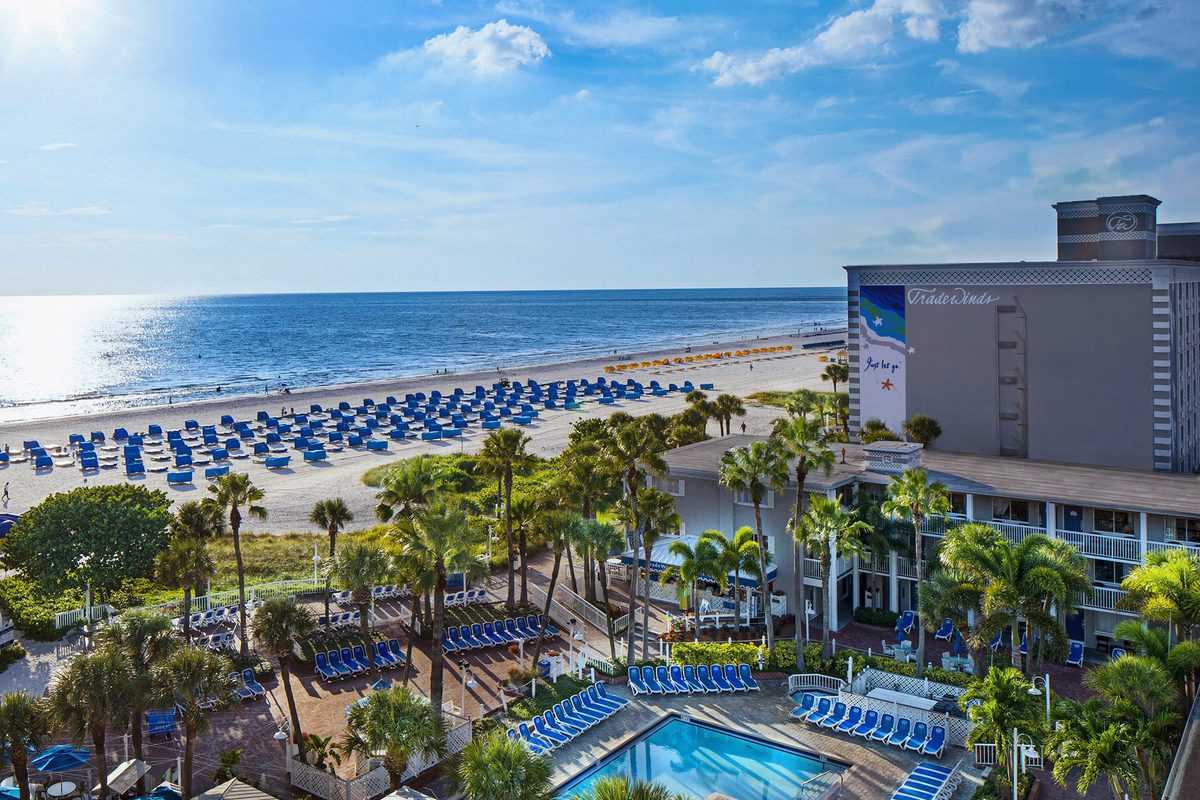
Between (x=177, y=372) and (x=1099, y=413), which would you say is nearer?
(x=1099, y=413)

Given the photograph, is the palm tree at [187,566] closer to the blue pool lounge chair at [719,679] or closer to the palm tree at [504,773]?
the palm tree at [504,773]

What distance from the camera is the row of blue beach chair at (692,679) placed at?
24969 millimetres

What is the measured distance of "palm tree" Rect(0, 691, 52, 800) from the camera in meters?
16.7

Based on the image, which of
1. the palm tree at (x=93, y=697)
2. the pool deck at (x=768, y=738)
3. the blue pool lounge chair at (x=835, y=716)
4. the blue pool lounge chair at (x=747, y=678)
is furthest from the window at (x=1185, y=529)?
the palm tree at (x=93, y=697)

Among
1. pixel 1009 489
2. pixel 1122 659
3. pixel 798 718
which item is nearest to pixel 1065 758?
pixel 1122 659

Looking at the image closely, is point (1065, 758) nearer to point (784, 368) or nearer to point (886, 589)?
point (886, 589)

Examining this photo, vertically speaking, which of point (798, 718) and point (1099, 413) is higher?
point (1099, 413)

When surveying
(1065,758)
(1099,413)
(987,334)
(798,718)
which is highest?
(987,334)

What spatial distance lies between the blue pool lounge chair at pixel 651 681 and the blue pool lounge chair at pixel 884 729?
557cm

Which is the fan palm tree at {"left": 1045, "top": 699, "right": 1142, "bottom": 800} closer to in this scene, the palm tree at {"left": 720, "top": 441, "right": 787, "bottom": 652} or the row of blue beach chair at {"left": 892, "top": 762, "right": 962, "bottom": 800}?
the row of blue beach chair at {"left": 892, "top": 762, "right": 962, "bottom": 800}

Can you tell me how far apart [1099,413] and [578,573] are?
20.5 m

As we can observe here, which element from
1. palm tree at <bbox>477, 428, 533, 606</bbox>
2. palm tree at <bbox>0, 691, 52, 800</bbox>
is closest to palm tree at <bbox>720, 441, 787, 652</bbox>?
palm tree at <bbox>477, 428, 533, 606</bbox>

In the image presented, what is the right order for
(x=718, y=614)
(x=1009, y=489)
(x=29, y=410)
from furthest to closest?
(x=29, y=410)
(x=718, y=614)
(x=1009, y=489)

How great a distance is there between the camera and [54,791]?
18781 mm
